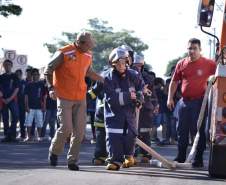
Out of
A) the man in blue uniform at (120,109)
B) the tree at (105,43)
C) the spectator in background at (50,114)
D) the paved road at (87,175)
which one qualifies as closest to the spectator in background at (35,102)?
the spectator in background at (50,114)

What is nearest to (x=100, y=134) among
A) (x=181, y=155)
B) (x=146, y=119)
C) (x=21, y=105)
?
(x=146, y=119)

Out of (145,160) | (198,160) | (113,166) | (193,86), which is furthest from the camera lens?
(145,160)

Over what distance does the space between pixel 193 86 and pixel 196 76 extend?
16 cm

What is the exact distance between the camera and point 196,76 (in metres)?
13.5

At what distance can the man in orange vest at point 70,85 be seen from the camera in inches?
491

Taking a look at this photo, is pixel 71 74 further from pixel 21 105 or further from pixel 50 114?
pixel 21 105

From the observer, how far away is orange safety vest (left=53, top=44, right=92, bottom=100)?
12.5 meters

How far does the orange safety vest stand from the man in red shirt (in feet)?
6.14

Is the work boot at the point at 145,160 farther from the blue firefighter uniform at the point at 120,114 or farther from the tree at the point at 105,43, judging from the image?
the tree at the point at 105,43

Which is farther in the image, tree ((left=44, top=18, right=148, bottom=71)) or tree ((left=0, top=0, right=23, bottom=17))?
tree ((left=44, top=18, right=148, bottom=71))

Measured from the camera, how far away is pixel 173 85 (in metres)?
14.0

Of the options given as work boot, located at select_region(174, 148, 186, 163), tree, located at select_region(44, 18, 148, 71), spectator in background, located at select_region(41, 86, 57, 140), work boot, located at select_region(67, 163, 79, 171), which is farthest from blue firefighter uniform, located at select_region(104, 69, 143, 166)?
tree, located at select_region(44, 18, 148, 71)

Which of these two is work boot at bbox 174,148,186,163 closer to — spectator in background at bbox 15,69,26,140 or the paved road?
the paved road

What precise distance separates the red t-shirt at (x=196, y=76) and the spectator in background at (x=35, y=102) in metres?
8.88
